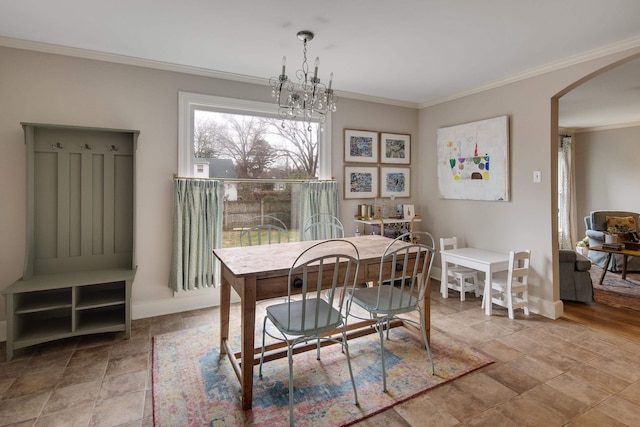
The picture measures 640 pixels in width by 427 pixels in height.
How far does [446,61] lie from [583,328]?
2.75 meters

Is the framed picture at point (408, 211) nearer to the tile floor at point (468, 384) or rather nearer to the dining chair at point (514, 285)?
the dining chair at point (514, 285)

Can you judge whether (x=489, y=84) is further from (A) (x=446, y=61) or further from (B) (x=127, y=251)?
(B) (x=127, y=251)

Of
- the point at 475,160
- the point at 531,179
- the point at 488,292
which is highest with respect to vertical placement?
the point at 475,160

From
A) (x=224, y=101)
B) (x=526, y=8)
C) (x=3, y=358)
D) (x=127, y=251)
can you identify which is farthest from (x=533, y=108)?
(x=3, y=358)

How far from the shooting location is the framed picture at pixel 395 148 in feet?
14.7

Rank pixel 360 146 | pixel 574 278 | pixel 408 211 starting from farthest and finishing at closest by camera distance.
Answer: pixel 408 211, pixel 360 146, pixel 574 278

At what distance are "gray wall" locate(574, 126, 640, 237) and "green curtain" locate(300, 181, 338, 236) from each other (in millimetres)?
5819

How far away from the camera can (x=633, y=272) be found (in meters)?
5.11

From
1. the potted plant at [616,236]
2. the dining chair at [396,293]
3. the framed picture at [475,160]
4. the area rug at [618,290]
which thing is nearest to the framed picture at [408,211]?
the framed picture at [475,160]

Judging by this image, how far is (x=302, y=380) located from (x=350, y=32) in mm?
Result: 2525

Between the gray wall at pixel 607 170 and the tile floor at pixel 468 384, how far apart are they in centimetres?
478

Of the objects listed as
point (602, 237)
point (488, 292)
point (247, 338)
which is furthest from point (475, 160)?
point (247, 338)

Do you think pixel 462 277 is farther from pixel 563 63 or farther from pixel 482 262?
pixel 563 63

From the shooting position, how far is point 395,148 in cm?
461
